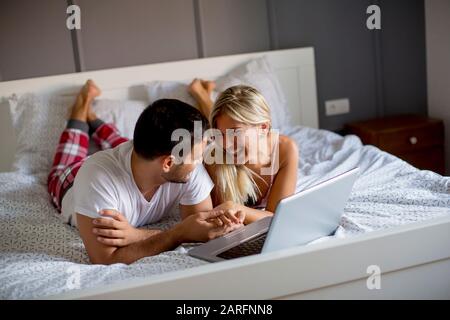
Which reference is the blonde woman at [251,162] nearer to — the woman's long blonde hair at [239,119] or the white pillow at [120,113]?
the woman's long blonde hair at [239,119]

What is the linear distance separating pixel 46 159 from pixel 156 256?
1214 mm

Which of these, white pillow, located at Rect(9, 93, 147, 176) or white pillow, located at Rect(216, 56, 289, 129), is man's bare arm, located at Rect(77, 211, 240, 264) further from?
white pillow, located at Rect(216, 56, 289, 129)

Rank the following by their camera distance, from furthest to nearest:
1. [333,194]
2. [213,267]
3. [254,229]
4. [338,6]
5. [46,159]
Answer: [338,6]
[46,159]
[254,229]
[333,194]
[213,267]

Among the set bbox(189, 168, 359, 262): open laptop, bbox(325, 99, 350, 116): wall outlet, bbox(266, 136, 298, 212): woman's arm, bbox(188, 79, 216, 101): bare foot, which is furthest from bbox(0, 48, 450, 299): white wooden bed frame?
bbox(325, 99, 350, 116): wall outlet

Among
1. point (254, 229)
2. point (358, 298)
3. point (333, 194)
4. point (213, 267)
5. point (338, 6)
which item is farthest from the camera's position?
point (338, 6)

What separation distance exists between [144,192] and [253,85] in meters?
1.34

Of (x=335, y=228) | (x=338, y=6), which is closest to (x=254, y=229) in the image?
(x=335, y=228)

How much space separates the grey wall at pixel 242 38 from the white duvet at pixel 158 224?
0.76m

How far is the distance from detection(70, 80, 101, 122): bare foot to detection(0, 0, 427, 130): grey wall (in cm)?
24

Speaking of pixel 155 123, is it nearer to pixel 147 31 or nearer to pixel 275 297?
pixel 275 297

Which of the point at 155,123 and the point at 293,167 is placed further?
the point at 293,167

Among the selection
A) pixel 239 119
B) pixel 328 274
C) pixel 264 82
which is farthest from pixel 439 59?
pixel 328 274

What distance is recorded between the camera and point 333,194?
4.91 feet

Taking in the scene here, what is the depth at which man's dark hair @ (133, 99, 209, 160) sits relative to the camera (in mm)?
1542
